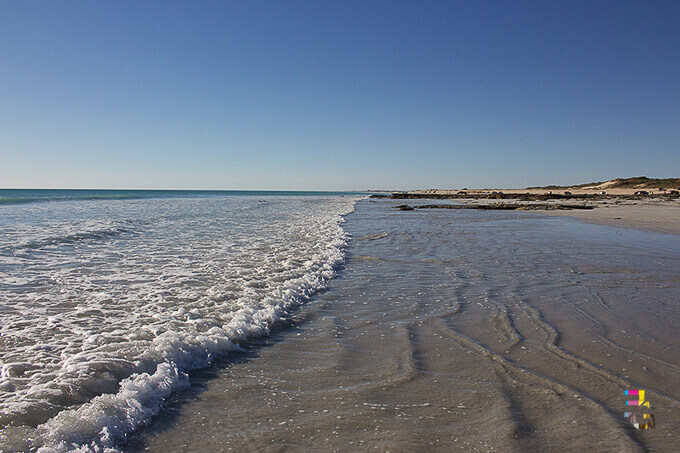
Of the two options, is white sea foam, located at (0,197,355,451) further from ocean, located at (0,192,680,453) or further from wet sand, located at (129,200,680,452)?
wet sand, located at (129,200,680,452)

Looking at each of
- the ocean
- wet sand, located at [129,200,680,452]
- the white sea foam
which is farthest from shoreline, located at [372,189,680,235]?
the white sea foam

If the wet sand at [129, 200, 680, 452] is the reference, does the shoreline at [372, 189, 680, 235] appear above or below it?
above

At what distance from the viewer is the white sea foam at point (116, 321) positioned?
9.23ft

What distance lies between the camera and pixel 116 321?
4.90 m

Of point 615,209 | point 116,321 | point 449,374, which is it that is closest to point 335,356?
point 449,374

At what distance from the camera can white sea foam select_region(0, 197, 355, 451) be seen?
9.23 ft

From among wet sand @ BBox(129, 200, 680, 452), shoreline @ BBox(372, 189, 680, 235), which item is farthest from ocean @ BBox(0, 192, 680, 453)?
shoreline @ BBox(372, 189, 680, 235)

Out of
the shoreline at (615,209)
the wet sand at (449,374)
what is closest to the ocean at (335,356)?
the wet sand at (449,374)

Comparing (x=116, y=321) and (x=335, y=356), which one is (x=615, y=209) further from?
(x=116, y=321)

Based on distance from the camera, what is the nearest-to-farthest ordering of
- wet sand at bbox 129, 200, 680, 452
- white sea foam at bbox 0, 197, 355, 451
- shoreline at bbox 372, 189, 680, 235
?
wet sand at bbox 129, 200, 680, 452, white sea foam at bbox 0, 197, 355, 451, shoreline at bbox 372, 189, 680, 235

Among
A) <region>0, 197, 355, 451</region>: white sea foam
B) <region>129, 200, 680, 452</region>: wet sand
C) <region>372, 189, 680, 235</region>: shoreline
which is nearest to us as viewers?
<region>129, 200, 680, 452</region>: wet sand

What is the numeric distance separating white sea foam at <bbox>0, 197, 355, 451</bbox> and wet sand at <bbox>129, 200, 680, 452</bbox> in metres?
0.35

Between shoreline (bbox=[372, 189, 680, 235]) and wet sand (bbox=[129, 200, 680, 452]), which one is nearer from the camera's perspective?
wet sand (bbox=[129, 200, 680, 452])

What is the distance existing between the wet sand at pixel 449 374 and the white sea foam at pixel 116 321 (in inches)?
13.6
